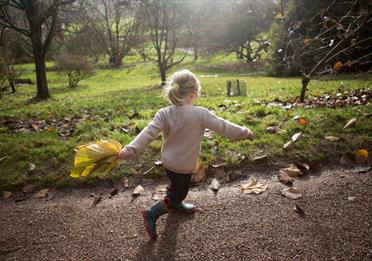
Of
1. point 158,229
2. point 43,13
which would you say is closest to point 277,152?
point 158,229

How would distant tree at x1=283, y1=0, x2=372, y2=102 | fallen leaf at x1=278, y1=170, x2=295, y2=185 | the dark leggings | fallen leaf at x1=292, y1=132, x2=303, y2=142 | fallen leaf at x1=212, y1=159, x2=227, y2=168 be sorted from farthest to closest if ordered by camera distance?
distant tree at x1=283, y1=0, x2=372, y2=102 < fallen leaf at x1=292, y1=132, x2=303, y2=142 < fallen leaf at x1=212, y1=159, x2=227, y2=168 < fallen leaf at x1=278, y1=170, x2=295, y2=185 < the dark leggings

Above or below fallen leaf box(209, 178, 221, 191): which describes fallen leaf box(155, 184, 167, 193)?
below

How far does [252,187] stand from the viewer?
134 inches

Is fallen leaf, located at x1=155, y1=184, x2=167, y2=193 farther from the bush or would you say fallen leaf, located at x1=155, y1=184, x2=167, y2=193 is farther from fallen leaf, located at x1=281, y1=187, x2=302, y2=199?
the bush

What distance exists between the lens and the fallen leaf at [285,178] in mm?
3461

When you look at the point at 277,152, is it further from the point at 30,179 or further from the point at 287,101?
the point at 287,101

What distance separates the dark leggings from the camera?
293cm

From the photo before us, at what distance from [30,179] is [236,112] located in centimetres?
380

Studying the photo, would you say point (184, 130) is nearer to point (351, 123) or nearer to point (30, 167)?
point (30, 167)

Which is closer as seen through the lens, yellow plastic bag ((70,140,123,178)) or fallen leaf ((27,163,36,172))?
yellow plastic bag ((70,140,123,178))

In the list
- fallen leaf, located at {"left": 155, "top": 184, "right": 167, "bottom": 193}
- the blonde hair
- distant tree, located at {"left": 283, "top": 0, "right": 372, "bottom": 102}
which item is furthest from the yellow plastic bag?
distant tree, located at {"left": 283, "top": 0, "right": 372, "bottom": 102}

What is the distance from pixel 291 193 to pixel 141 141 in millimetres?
1642

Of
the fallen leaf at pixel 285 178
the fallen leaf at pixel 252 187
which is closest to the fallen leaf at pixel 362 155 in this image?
the fallen leaf at pixel 285 178

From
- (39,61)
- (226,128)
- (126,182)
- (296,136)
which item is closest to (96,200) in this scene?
(126,182)
